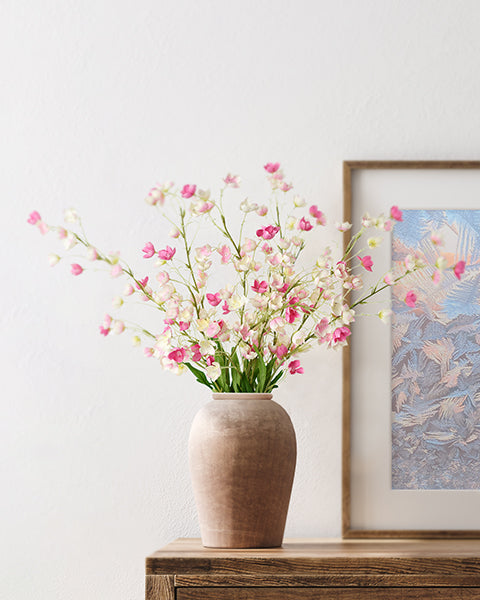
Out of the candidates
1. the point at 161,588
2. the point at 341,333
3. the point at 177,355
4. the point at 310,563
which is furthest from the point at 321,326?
the point at 161,588

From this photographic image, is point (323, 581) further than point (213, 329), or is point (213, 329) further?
point (213, 329)

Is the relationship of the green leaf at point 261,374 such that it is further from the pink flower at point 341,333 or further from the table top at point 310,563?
the table top at point 310,563

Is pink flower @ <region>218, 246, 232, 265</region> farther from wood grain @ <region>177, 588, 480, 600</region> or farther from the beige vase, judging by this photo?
wood grain @ <region>177, 588, 480, 600</region>

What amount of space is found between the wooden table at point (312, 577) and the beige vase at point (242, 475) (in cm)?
10

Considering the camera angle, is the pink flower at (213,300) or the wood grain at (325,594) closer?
the wood grain at (325,594)

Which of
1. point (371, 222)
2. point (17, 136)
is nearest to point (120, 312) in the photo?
point (17, 136)

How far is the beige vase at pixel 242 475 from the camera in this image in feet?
4.17

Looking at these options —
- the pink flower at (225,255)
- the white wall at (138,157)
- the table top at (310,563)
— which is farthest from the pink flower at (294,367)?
the table top at (310,563)

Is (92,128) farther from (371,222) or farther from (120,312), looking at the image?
(371,222)

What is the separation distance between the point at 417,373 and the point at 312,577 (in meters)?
0.50

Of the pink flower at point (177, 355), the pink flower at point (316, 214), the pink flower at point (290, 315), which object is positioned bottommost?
the pink flower at point (177, 355)

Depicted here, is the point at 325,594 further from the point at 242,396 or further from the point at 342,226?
the point at 342,226

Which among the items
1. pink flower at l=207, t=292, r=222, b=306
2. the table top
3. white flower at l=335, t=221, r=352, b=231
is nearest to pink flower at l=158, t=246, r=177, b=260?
pink flower at l=207, t=292, r=222, b=306

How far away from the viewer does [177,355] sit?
1.29m
